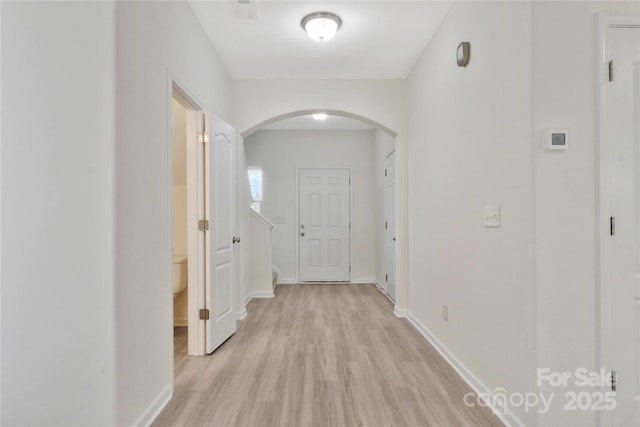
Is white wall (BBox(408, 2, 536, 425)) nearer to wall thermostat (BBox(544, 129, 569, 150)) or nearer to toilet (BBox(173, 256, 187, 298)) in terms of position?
wall thermostat (BBox(544, 129, 569, 150))

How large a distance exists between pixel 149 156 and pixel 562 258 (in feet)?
7.56

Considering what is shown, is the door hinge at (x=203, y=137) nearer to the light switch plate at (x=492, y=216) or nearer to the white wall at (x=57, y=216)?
the white wall at (x=57, y=216)

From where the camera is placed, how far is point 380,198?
5.43 metres

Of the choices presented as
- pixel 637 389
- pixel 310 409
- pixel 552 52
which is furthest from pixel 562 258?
pixel 310 409

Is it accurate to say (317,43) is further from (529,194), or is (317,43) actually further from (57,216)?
(57,216)

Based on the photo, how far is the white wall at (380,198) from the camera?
5166 millimetres

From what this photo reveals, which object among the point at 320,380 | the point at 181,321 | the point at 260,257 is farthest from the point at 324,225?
the point at 320,380

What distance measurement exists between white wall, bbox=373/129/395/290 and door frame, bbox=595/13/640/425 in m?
3.33

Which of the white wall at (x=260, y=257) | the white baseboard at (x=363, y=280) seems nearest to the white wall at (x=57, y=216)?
the white wall at (x=260, y=257)

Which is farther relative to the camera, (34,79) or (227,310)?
(227,310)

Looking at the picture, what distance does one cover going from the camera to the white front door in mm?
5859

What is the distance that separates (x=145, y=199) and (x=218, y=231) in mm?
1140

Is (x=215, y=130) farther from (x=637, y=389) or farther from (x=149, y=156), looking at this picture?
(x=637, y=389)

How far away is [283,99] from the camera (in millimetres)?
3799
